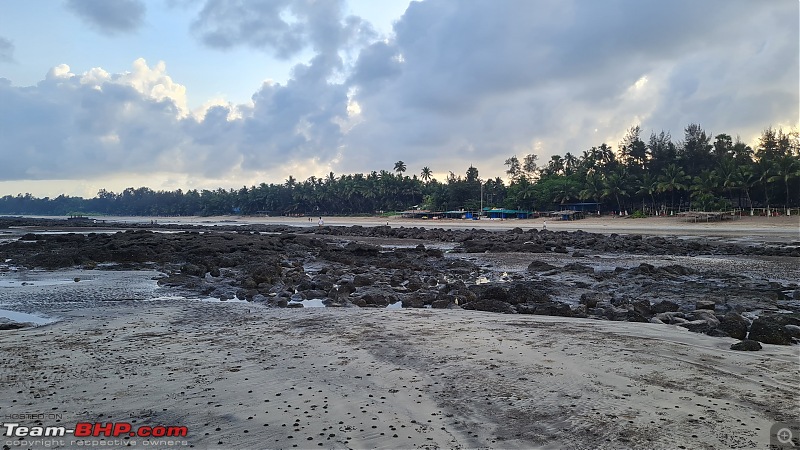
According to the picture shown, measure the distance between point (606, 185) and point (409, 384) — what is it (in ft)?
248

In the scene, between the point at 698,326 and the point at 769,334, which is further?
the point at 698,326

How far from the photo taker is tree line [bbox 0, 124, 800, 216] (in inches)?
2413

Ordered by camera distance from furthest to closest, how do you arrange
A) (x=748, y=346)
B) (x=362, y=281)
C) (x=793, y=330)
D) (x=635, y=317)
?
(x=362, y=281)
(x=635, y=317)
(x=793, y=330)
(x=748, y=346)

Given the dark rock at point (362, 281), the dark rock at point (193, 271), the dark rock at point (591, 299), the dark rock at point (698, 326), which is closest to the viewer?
the dark rock at point (698, 326)

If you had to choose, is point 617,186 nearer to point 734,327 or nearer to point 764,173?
point 764,173

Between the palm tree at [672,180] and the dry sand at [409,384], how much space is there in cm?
6674

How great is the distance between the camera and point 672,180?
68125 millimetres

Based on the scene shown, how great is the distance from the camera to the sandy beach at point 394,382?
196 inches

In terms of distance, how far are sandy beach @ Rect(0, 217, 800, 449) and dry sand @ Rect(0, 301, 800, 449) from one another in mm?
24

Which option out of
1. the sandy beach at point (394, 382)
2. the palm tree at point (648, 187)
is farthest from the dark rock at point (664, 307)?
the palm tree at point (648, 187)

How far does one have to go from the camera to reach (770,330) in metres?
8.68

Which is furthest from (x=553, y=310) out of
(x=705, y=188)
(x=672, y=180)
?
(x=672, y=180)

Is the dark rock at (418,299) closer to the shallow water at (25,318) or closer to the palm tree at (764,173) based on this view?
the shallow water at (25,318)

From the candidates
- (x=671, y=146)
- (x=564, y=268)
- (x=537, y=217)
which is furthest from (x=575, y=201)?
(x=564, y=268)
